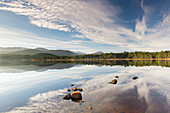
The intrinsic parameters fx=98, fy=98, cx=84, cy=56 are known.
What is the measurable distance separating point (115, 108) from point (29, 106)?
10.8 m

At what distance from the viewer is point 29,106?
500 inches

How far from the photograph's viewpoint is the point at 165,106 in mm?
11781

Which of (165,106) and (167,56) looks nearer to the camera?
(165,106)

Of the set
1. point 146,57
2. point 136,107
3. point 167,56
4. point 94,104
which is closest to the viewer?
point 136,107

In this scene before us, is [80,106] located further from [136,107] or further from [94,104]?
[136,107]

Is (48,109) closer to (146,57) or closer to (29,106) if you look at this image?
(29,106)

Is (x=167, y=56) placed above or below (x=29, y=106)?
above

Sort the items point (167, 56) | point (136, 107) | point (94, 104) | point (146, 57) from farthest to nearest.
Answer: point (146, 57)
point (167, 56)
point (94, 104)
point (136, 107)

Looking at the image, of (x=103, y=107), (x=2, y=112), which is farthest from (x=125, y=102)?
(x=2, y=112)

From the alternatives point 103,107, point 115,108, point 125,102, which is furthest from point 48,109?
point 125,102

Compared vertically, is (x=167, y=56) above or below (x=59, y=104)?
above

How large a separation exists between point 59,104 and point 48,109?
1527 millimetres

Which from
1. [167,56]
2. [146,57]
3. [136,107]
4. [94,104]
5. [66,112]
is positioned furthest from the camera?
[146,57]

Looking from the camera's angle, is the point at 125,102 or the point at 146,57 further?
the point at 146,57
